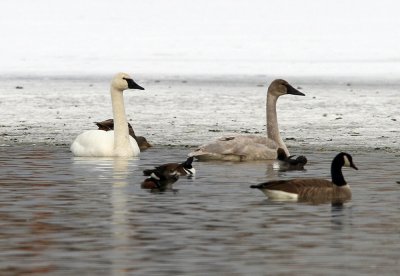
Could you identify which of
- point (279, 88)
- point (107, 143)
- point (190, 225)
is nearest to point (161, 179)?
point (190, 225)

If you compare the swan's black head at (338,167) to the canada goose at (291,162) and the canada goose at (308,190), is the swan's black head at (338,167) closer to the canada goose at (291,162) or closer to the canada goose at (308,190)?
the canada goose at (308,190)

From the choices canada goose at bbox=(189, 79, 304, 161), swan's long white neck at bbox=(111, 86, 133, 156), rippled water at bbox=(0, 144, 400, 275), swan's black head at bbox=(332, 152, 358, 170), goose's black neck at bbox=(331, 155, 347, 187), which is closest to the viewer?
rippled water at bbox=(0, 144, 400, 275)

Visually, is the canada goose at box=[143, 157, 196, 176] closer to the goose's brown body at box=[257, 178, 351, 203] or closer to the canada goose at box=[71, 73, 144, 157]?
the goose's brown body at box=[257, 178, 351, 203]

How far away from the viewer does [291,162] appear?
1831cm

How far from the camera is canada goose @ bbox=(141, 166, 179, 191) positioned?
15.4 m

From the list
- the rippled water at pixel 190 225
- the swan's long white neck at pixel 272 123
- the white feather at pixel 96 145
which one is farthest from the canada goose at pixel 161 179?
the swan's long white neck at pixel 272 123

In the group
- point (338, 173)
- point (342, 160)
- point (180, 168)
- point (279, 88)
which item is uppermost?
point (279, 88)

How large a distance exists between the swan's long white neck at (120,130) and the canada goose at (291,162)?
106 inches

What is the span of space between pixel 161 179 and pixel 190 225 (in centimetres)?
329

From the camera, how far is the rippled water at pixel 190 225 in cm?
983

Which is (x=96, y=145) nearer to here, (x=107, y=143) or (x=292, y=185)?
(x=107, y=143)

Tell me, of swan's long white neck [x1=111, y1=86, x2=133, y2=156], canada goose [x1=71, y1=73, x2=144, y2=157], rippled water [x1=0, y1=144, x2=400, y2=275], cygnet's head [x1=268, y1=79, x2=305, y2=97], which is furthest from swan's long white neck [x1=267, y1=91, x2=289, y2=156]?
rippled water [x1=0, y1=144, x2=400, y2=275]

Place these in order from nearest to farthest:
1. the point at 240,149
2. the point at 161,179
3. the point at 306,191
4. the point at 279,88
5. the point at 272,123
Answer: the point at 306,191 < the point at 161,179 < the point at 240,149 < the point at 272,123 < the point at 279,88

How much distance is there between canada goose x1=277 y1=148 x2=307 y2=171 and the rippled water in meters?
0.23
